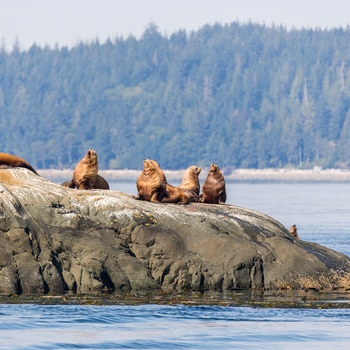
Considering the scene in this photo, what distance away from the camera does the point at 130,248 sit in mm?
26750

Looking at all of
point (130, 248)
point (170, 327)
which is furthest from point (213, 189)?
point (170, 327)

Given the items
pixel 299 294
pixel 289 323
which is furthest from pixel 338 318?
pixel 299 294

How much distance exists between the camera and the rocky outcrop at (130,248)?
83.0 feet

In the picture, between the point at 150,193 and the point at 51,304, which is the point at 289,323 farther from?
the point at 150,193

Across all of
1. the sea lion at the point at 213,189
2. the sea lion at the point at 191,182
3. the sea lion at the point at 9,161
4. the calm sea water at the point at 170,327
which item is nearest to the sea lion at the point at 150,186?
the sea lion at the point at 213,189

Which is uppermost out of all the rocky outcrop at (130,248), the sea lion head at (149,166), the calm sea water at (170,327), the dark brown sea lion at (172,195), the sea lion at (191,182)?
the sea lion head at (149,166)

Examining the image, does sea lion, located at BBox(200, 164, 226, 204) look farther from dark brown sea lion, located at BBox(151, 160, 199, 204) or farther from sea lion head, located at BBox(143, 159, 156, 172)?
sea lion head, located at BBox(143, 159, 156, 172)

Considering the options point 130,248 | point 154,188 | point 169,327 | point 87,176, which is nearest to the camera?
point 169,327

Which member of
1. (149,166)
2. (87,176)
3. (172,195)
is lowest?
(172,195)

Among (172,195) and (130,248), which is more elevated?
(172,195)

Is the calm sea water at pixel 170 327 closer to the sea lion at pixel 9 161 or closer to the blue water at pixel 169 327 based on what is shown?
the blue water at pixel 169 327

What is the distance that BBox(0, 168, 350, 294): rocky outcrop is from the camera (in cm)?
2530

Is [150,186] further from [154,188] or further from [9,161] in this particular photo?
[9,161]

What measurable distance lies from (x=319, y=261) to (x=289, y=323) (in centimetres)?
583
